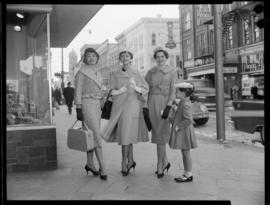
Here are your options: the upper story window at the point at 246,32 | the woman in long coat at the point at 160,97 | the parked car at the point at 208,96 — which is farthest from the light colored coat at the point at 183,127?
the parked car at the point at 208,96

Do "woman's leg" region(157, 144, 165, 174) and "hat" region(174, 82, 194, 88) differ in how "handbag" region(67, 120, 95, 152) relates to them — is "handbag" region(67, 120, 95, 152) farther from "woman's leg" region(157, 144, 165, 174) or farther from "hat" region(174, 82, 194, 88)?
"hat" region(174, 82, 194, 88)

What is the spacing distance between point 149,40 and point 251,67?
1043 mm

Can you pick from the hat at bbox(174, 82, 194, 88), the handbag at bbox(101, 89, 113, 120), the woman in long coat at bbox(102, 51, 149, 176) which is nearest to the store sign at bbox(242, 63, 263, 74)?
the hat at bbox(174, 82, 194, 88)

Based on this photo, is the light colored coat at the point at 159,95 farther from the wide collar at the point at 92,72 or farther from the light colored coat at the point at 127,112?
the wide collar at the point at 92,72

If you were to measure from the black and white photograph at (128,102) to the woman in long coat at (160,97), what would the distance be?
1 cm

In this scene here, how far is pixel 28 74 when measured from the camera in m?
5.58

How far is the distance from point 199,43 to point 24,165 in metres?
2.57

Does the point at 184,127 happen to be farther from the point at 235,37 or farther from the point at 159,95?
the point at 235,37

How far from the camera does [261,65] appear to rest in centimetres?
346

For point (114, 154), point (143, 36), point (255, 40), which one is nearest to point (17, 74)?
point (114, 154)

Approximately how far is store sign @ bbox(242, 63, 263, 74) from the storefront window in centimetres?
252

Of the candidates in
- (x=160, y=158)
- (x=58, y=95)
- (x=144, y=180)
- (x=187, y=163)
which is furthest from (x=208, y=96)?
(x=58, y=95)

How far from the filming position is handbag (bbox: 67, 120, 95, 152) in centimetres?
409
